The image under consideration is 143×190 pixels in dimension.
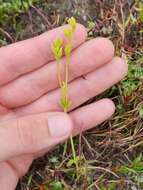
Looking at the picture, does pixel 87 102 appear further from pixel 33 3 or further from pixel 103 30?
pixel 33 3

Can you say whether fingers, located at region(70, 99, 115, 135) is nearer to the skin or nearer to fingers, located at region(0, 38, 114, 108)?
the skin

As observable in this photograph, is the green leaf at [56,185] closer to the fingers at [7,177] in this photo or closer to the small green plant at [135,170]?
the fingers at [7,177]

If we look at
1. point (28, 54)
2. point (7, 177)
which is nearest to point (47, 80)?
point (28, 54)

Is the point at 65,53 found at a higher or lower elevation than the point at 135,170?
higher

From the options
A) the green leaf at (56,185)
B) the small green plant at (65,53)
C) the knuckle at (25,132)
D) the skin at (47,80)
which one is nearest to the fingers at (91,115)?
the skin at (47,80)

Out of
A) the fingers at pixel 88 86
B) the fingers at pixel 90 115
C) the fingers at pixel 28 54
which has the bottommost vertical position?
the fingers at pixel 90 115

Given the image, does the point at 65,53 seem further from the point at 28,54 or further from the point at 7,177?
the point at 7,177

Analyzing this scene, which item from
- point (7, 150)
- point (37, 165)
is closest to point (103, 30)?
point (37, 165)
